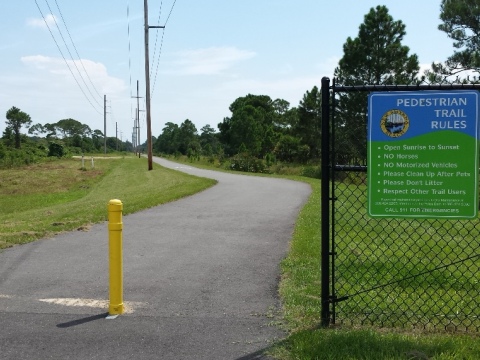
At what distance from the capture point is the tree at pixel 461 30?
71.4 feet

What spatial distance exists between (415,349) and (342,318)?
897mm

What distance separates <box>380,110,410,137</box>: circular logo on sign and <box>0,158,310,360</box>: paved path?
75.0 inches

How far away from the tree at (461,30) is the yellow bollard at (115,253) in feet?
63.6

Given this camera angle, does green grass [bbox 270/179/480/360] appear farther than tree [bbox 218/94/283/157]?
No

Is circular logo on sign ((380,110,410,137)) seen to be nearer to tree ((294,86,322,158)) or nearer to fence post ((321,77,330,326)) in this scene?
fence post ((321,77,330,326))

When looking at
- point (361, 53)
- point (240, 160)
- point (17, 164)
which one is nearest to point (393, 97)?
point (361, 53)

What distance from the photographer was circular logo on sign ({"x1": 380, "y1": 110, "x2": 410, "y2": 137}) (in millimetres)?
4309

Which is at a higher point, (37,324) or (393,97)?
(393,97)

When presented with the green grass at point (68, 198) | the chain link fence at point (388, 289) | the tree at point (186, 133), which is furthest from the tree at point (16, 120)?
the chain link fence at point (388, 289)

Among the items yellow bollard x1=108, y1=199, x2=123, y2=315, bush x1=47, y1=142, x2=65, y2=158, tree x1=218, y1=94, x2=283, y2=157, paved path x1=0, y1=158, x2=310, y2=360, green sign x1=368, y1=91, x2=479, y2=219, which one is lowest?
paved path x1=0, y1=158, x2=310, y2=360

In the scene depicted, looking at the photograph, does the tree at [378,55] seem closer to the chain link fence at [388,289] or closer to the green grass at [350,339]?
the chain link fence at [388,289]

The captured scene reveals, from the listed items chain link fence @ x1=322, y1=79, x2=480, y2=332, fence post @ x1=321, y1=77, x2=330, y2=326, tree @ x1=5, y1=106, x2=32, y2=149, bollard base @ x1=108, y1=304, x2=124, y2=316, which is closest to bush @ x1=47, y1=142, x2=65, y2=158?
tree @ x1=5, y1=106, x2=32, y2=149

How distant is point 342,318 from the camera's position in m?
4.80

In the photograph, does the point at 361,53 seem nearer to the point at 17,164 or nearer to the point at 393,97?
the point at 393,97
